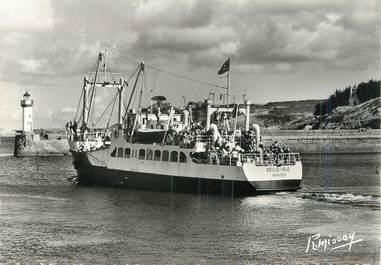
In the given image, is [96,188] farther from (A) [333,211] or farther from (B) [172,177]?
(A) [333,211]

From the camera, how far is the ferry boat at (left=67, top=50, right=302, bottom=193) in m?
44.2

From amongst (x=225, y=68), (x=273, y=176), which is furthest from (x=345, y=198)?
(x=225, y=68)

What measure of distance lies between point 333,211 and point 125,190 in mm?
18811

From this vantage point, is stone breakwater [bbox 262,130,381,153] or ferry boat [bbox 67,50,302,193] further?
stone breakwater [bbox 262,130,381,153]

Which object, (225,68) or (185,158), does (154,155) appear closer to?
(185,158)

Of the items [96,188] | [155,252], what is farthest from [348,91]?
[155,252]

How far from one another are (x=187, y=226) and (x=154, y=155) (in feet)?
50.1

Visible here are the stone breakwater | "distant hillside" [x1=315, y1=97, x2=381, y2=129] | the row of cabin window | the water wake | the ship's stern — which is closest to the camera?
the water wake

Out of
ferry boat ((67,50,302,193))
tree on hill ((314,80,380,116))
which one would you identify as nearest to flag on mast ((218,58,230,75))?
ferry boat ((67,50,302,193))

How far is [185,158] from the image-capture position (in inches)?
1811

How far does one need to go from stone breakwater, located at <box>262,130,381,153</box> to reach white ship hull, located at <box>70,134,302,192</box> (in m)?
60.0

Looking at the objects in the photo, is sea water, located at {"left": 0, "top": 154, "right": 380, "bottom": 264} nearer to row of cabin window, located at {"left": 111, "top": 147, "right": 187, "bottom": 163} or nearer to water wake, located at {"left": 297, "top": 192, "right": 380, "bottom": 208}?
water wake, located at {"left": 297, "top": 192, "right": 380, "bottom": 208}

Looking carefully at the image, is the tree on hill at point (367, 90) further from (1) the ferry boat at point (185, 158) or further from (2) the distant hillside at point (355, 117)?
(1) the ferry boat at point (185, 158)

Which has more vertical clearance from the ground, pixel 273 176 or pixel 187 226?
pixel 273 176
